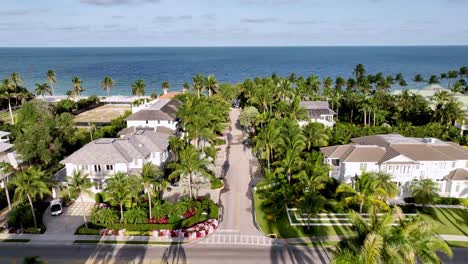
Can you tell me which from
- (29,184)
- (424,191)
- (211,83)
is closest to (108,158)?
(29,184)

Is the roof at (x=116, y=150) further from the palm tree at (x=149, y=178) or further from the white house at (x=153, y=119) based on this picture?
the white house at (x=153, y=119)

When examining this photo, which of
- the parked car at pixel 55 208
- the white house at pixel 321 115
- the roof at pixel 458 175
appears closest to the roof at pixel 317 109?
the white house at pixel 321 115

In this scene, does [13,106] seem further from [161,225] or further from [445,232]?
[445,232]

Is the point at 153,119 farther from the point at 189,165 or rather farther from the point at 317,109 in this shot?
the point at 317,109

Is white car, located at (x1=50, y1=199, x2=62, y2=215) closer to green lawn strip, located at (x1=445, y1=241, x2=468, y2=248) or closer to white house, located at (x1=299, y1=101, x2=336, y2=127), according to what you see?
green lawn strip, located at (x1=445, y1=241, x2=468, y2=248)

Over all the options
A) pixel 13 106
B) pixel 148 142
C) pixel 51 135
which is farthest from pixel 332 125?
pixel 13 106

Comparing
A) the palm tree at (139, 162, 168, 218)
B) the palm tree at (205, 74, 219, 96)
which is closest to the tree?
the palm tree at (139, 162, 168, 218)
